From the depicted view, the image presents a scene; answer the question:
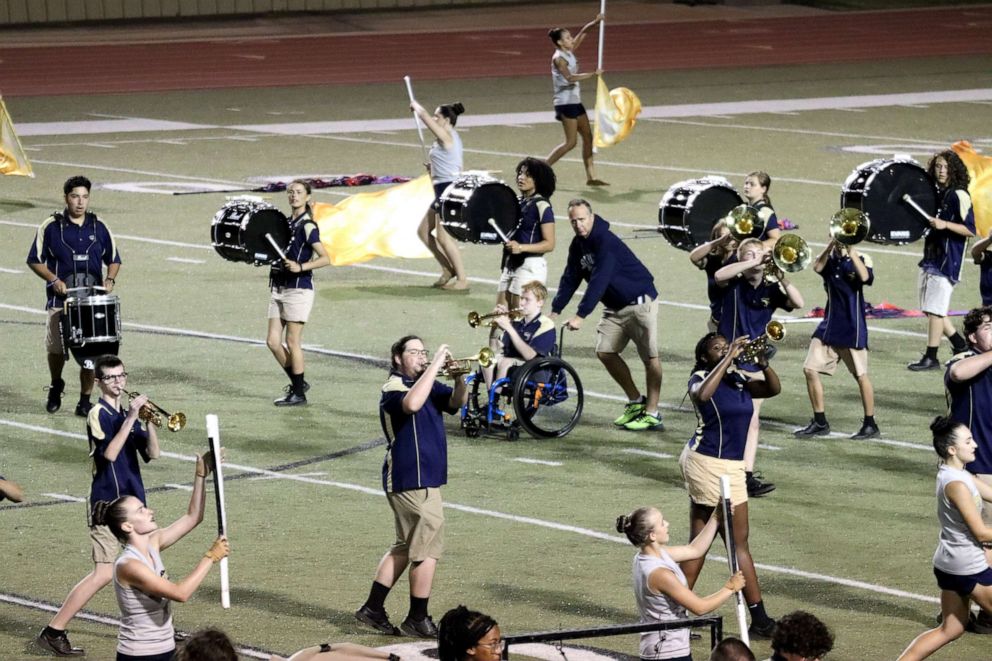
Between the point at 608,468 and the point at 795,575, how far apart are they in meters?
2.77

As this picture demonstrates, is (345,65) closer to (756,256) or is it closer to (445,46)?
(445,46)

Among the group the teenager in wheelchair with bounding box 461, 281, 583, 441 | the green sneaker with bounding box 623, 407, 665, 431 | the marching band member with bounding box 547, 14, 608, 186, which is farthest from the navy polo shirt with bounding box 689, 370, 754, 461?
the marching band member with bounding box 547, 14, 608, 186

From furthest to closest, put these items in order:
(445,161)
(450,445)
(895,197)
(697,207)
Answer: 1. (445,161)
2. (697,207)
3. (895,197)
4. (450,445)

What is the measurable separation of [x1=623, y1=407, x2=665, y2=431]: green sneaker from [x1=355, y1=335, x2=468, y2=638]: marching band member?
4.77 m

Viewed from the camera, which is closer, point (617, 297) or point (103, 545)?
point (103, 545)

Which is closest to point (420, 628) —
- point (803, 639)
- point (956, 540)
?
point (956, 540)

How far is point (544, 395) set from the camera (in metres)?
15.4

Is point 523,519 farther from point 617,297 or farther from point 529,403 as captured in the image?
point 617,297

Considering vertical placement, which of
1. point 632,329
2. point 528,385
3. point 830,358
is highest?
point 632,329

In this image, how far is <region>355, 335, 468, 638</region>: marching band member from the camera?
1113 centimetres

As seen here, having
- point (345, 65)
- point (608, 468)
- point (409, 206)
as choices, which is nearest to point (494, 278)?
point (409, 206)

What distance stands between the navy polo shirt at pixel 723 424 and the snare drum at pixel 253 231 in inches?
250

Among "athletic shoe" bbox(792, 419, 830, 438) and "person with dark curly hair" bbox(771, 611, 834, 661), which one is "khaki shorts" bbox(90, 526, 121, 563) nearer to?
"person with dark curly hair" bbox(771, 611, 834, 661)

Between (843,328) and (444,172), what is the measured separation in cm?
688
